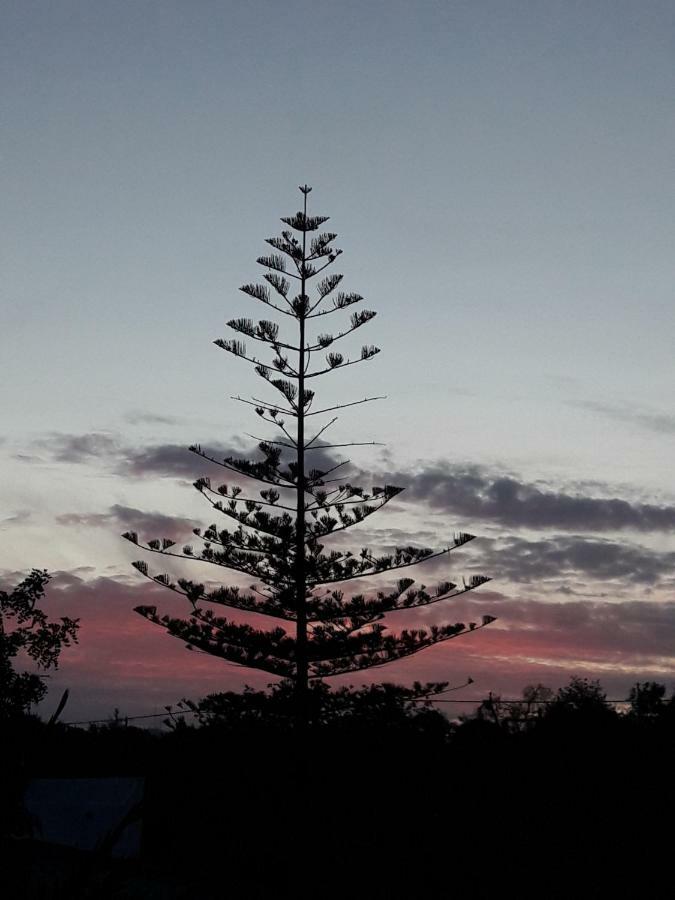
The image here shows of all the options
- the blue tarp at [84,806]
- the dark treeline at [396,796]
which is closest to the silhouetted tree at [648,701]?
the dark treeline at [396,796]

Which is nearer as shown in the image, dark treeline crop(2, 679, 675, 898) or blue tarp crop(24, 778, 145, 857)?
dark treeline crop(2, 679, 675, 898)

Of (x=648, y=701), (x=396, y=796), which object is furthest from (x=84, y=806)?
(x=648, y=701)

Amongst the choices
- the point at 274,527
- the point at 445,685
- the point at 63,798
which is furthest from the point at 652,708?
the point at 63,798

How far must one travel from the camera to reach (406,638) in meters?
20.2

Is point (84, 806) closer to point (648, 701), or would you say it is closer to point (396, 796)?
point (396, 796)

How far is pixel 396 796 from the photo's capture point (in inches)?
622

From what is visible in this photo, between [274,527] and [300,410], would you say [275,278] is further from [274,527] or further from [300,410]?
[274,527]

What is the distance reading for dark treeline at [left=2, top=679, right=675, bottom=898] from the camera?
13406 millimetres

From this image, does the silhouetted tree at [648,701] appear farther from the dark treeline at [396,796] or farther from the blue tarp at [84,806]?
the blue tarp at [84,806]

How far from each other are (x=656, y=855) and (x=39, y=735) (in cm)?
1284

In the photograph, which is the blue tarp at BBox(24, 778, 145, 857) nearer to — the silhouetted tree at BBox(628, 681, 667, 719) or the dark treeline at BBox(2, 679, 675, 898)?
the dark treeline at BBox(2, 679, 675, 898)

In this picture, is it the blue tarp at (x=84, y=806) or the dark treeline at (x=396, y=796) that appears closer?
the dark treeline at (x=396, y=796)

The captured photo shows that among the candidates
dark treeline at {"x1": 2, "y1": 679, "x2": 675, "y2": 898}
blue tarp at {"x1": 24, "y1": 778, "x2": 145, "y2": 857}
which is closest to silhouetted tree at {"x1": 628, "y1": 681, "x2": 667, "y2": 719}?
dark treeline at {"x1": 2, "y1": 679, "x2": 675, "y2": 898}

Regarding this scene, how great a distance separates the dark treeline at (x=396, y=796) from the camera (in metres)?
13.4
